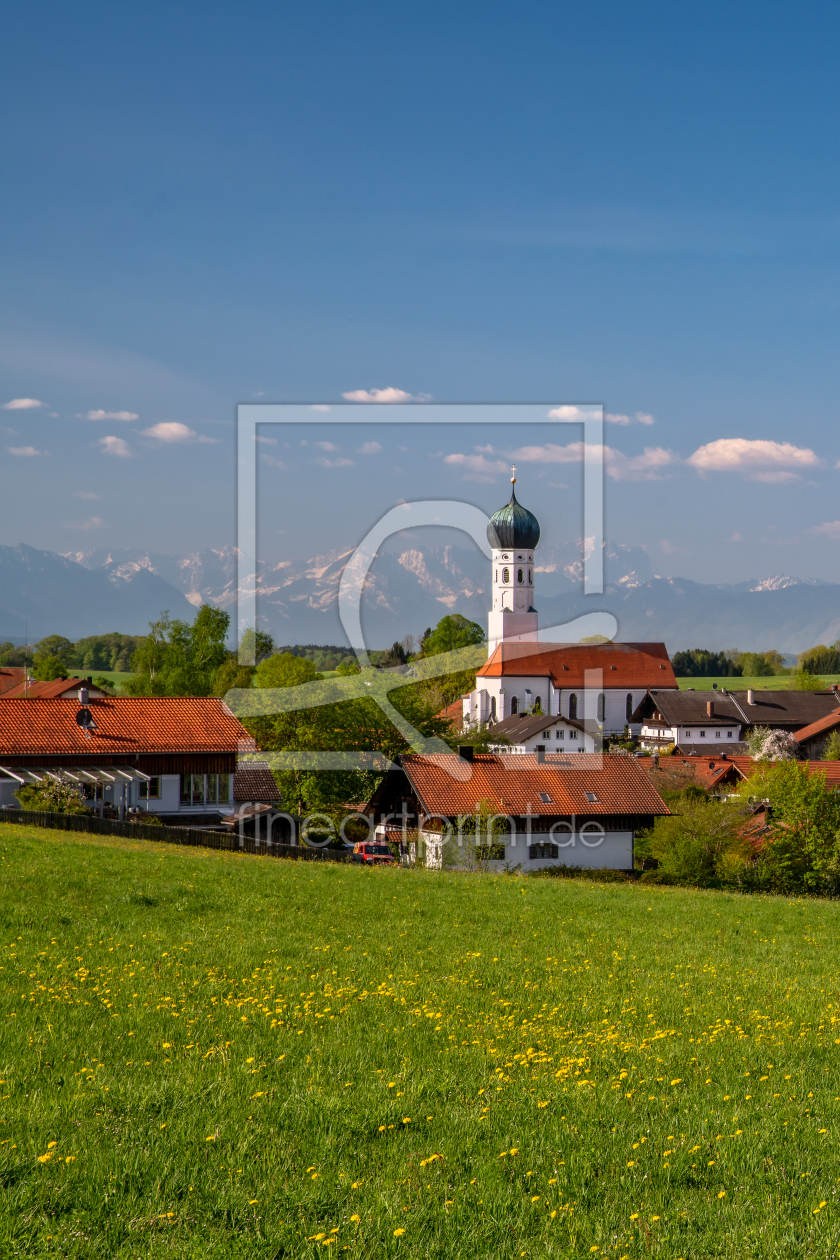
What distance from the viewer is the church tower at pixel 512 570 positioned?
149750mm

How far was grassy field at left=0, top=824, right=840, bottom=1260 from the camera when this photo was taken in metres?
6.29

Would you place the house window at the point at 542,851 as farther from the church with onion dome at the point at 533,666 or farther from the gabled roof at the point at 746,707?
the gabled roof at the point at 746,707

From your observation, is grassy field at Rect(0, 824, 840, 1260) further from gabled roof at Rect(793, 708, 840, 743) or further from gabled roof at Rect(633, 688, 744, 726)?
gabled roof at Rect(633, 688, 744, 726)

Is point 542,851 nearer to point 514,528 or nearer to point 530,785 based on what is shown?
point 530,785

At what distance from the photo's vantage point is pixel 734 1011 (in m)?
12.4

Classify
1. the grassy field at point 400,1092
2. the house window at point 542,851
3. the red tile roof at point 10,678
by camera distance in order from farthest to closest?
the red tile roof at point 10,678, the house window at point 542,851, the grassy field at point 400,1092

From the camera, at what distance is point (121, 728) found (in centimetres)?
4597

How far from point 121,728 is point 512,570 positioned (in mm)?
110298

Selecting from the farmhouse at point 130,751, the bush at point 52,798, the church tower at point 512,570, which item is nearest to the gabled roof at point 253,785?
the farmhouse at point 130,751

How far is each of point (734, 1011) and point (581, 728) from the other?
288ft

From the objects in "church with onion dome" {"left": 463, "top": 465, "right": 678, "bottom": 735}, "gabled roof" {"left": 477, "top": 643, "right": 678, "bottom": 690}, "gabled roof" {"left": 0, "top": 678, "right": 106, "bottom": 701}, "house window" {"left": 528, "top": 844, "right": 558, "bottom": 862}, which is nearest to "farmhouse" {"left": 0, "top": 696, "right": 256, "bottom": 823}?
"house window" {"left": 528, "top": 844, "right": 558, "bottom": 862}

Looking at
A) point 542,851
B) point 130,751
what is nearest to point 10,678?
point 130,751

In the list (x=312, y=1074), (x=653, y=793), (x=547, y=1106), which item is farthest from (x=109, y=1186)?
(x=653, y=793)

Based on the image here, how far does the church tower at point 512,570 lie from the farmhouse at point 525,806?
91441 millimetres
